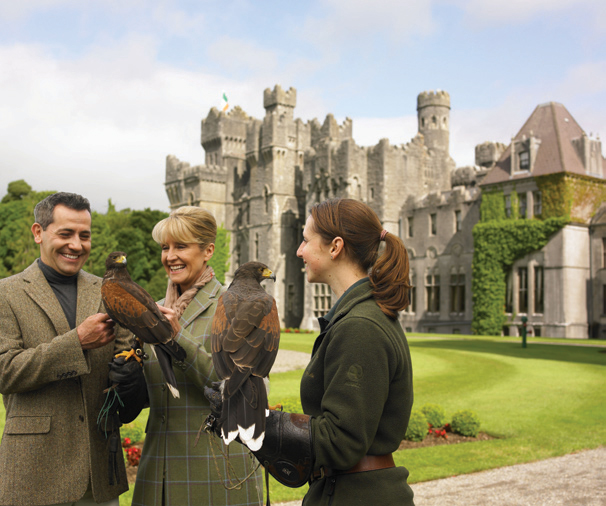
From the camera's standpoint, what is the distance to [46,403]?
11.6 feet

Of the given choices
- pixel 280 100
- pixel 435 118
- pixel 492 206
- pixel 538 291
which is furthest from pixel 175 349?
pixel 280 100

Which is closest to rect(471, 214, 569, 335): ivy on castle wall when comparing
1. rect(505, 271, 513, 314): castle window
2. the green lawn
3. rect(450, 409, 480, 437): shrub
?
rect(505, 271, 513, 314): castle window

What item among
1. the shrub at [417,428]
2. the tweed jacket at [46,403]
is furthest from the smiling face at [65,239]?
the shrub at [417,428]

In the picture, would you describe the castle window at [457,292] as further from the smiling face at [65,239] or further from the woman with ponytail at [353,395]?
the woman with ponytail at [353,395]

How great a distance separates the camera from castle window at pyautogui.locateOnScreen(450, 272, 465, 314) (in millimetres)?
38906

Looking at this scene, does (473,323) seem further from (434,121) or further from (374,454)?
(374,454)

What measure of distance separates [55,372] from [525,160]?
118ft

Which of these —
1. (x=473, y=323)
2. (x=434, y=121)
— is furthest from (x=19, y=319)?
(x=434, y=121)

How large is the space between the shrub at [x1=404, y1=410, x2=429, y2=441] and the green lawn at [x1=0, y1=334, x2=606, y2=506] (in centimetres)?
43

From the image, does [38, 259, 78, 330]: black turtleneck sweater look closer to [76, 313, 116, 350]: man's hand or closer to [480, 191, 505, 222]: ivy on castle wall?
[76, 313, 116, 350]: man's hand

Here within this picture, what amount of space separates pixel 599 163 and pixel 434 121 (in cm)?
1974

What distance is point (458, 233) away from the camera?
130ft

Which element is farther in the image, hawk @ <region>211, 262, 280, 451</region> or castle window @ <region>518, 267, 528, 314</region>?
castle window @ <region>518, 267, 528, 314</region>

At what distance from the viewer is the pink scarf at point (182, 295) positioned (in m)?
3.87
